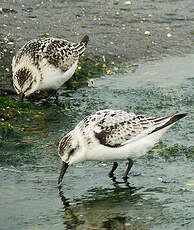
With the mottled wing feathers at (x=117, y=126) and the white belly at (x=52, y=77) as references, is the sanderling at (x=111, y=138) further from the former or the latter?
the white belly at (x=52, y=77)

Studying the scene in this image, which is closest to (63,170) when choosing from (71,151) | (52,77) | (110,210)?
(71,151)

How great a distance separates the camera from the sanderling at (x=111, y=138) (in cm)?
895

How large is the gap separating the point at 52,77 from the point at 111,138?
128 inches

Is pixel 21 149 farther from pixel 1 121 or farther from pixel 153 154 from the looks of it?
pixel 153 154

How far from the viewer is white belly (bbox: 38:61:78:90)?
39.3 ft

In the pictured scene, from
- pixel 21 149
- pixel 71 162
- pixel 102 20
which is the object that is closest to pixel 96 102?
pixel 21 149

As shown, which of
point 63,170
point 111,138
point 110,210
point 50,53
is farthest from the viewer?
point 50,53

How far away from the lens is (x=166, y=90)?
1284 cm

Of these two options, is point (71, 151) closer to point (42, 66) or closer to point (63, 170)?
point (63, 170)

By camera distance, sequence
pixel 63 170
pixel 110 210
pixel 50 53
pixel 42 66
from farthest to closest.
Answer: pixel 50 53
pixel 42 66
pixel 63 170
pixel 110 210

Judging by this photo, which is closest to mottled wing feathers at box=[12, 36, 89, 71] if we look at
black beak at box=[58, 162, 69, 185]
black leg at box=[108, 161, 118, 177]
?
black leg at box=[108, 161, 118, 177]

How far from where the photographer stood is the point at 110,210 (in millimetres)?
8180

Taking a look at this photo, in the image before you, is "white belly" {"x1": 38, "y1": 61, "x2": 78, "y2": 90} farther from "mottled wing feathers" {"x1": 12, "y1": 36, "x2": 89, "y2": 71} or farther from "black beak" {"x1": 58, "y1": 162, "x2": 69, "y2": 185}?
"black beak" {"x1": 58, "y1": 162, "x2": 69, "y2": 185}

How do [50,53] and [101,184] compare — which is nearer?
[101,184]
